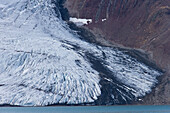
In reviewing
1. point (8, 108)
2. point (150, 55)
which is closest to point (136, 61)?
point (150, 55)

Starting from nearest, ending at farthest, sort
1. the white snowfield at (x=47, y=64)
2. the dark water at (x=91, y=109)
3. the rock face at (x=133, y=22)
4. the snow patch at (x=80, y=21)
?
1. the dark water at (x=91, y=109)
2. the white snowfield at (x=47, y=64)
3. the rock face at (x=133, y=22)
4. the snow patch at (x=80, y=21)

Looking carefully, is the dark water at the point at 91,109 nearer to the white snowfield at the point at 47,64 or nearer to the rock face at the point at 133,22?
the white snowfield at the point at 47,64

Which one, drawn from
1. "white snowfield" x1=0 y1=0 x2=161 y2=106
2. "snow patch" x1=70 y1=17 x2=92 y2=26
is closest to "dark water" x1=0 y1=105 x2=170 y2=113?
"white snowfield" x1=0 y1=0 x2=161 y2=106

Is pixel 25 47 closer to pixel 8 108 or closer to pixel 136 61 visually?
pixel 8 108

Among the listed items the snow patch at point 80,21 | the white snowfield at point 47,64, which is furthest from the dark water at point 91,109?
the snow patch at point 80,21

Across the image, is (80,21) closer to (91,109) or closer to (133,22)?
(133,22)

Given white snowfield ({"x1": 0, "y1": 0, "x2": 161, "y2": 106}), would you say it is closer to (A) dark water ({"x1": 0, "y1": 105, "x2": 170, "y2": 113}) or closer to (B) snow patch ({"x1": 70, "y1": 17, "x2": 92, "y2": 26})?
(A) dark water ({"x1": 0, "y1": 105, "x2": 170, "y2": 113})
